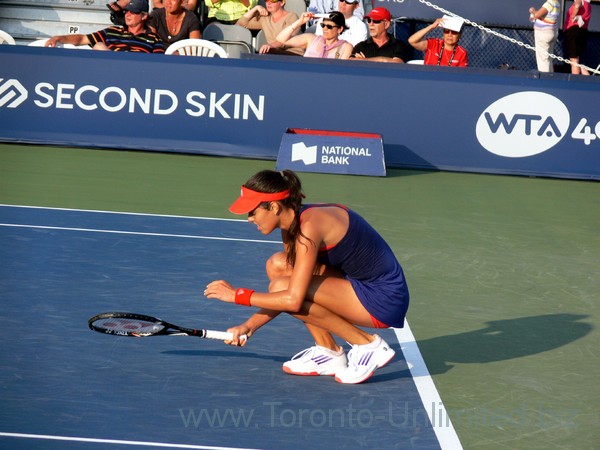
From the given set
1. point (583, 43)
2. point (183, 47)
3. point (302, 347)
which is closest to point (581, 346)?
point (302, 347)

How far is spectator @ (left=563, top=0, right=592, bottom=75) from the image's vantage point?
56.2 feet

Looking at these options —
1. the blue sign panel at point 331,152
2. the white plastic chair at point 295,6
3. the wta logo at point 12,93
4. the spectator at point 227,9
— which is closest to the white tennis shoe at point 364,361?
the blue sign panel at point 331,152

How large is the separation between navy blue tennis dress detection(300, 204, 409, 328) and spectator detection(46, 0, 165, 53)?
8.95 m

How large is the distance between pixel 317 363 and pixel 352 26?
10.1m

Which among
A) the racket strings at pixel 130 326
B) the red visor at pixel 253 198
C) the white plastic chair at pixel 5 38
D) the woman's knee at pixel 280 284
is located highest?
the red visor at pixel 253 198

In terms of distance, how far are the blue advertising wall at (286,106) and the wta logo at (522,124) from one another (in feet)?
0.04

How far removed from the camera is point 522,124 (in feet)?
43.7

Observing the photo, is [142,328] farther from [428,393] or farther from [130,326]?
[428,393]

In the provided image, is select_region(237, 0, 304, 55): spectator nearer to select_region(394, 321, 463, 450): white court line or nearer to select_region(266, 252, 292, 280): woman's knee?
select_region(394, 321, 463, 450): white court line

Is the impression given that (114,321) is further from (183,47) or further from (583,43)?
(583,43)

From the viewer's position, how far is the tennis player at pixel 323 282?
553 centimetres

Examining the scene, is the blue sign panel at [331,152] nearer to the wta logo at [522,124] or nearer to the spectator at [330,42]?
the wta logo at [522,124]

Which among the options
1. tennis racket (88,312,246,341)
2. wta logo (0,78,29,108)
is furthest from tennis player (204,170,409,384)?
wta logo (0,78,29,108)

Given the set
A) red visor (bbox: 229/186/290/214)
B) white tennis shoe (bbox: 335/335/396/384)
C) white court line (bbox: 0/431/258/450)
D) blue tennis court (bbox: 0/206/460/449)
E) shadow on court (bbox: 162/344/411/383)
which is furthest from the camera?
shadow on court (bbox: 162/344/411/383)
